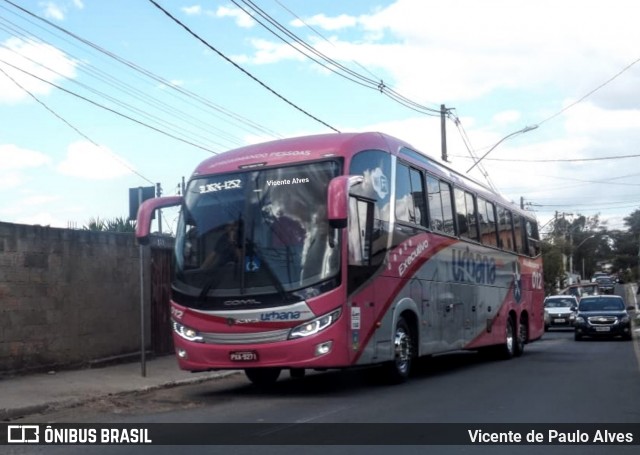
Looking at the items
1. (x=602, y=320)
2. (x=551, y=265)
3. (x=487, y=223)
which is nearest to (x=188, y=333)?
(x=487, y=223)

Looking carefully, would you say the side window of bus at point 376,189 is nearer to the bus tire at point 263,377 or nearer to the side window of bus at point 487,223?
the bus tire at point 263,377

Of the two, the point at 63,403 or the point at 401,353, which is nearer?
the point at 63,403

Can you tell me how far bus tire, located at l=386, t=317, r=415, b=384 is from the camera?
12.7m

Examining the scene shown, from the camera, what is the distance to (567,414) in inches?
388

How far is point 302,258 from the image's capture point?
1094cm

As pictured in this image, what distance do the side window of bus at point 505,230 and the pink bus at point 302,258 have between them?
6253mm

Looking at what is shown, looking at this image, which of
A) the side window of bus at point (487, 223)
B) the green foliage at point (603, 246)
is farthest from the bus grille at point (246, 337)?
the green foliage at point (603, 246)

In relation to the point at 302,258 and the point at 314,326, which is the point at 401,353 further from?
the point at 302,258

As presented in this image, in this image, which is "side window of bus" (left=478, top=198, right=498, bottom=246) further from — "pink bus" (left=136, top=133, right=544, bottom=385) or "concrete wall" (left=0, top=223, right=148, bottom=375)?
"concrete wall" (left=0, top=223, right=148, bottom=375)

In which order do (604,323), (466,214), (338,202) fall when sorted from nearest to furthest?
(338,202)
(466,214)
(604,323)

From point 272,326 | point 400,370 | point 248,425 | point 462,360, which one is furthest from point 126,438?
point 462,360

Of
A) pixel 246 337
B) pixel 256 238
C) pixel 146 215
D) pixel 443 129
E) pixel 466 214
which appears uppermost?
pixel 443 129

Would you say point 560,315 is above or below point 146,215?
below

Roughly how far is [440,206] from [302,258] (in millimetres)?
4884
